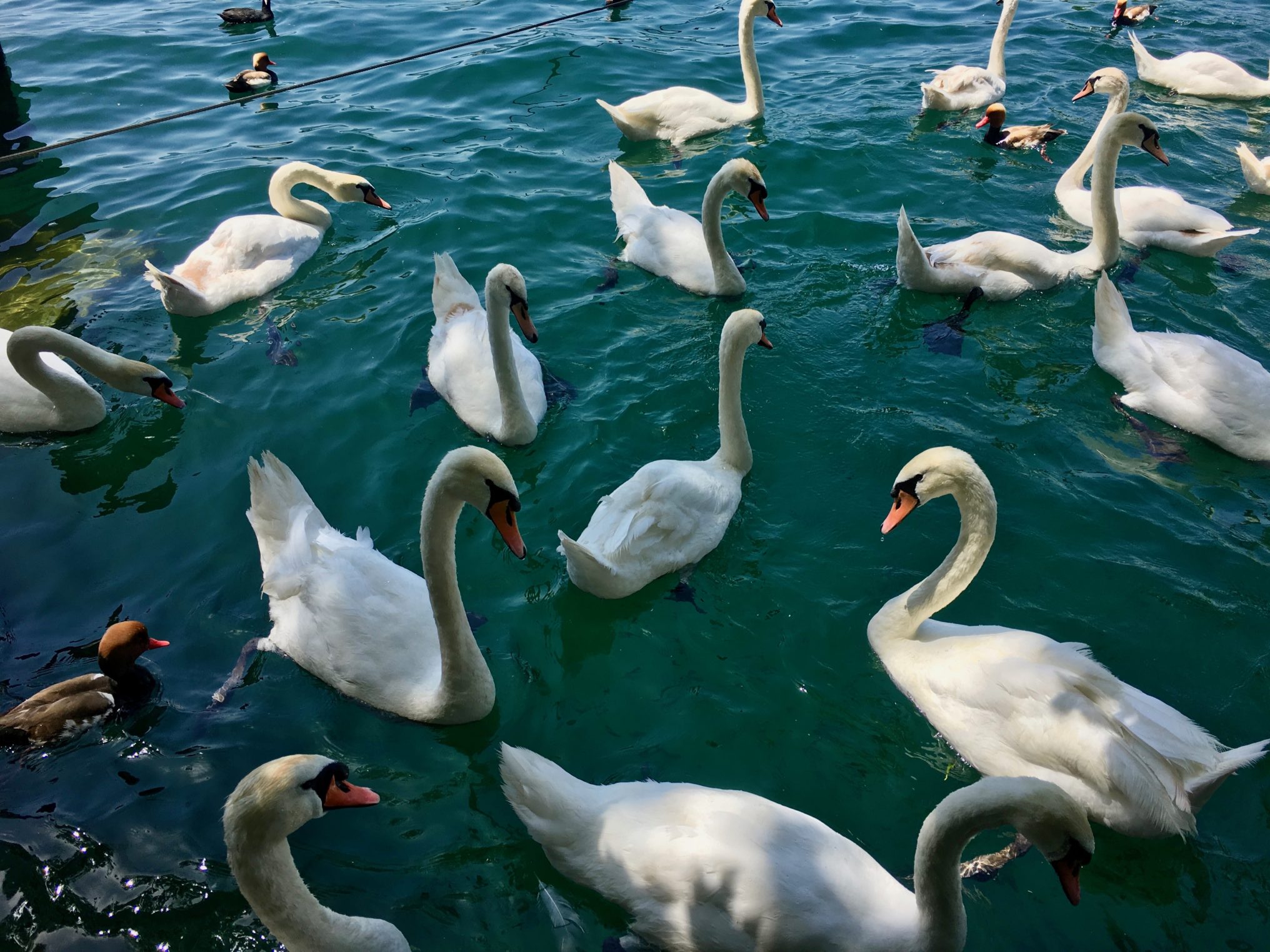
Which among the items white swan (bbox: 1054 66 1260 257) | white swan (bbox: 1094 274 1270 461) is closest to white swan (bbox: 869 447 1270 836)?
white swan (bbox: 1094 274 1270 461)

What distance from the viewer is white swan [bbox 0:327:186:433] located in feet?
23.5

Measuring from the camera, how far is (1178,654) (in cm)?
540

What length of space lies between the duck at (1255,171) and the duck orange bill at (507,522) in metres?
9.74

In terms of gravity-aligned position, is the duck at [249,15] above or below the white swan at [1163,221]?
above

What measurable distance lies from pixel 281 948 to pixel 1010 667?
376 centimetres

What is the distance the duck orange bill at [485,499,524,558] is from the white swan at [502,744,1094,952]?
1103 mm

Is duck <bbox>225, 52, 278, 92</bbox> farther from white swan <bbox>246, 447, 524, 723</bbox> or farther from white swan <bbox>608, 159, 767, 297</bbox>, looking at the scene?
white swan <bbox>246, 447, 524, 723</bbox>

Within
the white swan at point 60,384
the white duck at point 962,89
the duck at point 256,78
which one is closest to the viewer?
the white swan at point 60,384

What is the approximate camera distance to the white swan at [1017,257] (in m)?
8.23

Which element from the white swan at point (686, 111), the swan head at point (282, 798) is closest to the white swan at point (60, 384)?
the swan head at point (282, 798)

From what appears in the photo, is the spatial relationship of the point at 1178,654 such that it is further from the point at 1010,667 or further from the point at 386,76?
the point at 386,76

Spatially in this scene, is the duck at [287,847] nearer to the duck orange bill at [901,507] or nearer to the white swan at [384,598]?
the white swan at [384,598]

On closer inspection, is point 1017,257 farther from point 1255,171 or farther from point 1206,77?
point 1206,77

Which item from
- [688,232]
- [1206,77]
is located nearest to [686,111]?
[688,232]
